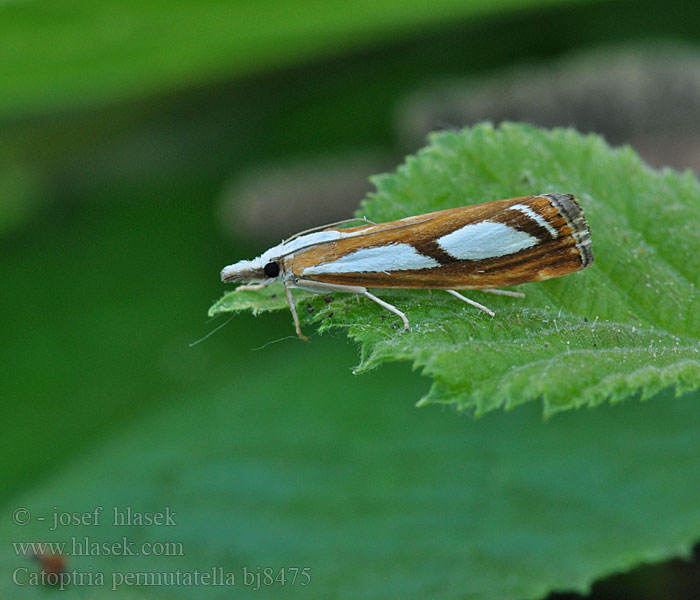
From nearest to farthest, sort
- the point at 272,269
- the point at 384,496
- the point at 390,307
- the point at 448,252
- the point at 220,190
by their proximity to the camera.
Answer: the point at 390,307 → the point at 448,252 → the point at 272,269 → the point at 384,496 → the point at 220,190

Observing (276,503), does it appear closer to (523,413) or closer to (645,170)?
(523,413)

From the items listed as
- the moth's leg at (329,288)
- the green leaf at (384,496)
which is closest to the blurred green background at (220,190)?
the green leaf at (384,496)

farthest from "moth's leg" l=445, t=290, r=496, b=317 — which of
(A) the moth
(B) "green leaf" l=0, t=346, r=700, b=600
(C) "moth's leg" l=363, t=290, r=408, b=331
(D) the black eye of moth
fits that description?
(B) "green leaf" l=0, t=346, r=700, b=600

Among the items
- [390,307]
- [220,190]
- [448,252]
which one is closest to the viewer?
[390,307]

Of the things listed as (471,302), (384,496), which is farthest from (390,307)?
(384,496)

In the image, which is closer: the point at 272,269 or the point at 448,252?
the point at 448,252

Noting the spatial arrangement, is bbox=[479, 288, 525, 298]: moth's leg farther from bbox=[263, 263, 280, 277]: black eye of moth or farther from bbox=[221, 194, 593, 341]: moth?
bbox=[263, 263, 280, 277]: black eye of moth

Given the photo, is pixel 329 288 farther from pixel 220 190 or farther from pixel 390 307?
pixel 220 190
